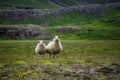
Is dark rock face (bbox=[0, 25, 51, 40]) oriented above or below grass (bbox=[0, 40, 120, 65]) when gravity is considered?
above

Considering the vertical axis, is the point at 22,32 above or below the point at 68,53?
above

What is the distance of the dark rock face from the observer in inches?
6078

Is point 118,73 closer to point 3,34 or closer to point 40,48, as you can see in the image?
point 40,48

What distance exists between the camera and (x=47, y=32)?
536ft

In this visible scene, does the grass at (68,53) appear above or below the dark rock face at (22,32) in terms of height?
A: below

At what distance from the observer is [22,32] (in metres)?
159

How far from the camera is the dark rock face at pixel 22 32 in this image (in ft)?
506

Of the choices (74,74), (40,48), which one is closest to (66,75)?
(74,74)

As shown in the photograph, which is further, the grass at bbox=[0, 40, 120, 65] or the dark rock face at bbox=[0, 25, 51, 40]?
the dark rock face at bbox=[0, 25, 51, 40]

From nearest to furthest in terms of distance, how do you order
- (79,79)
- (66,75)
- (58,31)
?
(79,79) < (66,75) < (58,31)

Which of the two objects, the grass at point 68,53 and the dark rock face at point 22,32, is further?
the dark rock face at point 22,32

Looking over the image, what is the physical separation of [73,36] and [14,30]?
3494cm

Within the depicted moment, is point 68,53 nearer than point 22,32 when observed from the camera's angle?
Yes

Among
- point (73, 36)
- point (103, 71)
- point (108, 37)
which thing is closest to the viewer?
point (103, 71)
